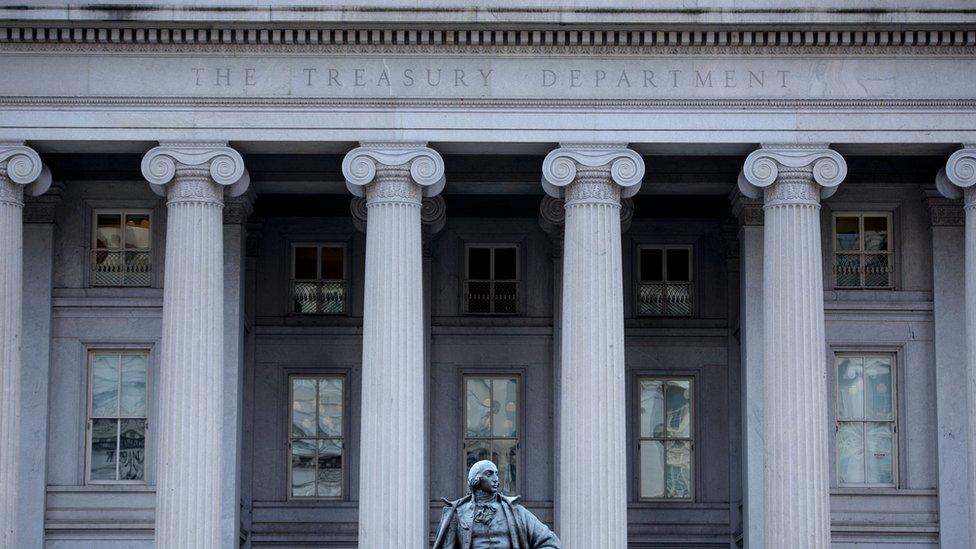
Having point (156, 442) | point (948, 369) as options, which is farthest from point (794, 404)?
point (156, 442)

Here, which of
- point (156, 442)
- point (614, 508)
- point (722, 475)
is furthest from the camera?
point (722, 475)

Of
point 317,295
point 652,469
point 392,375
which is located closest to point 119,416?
point 317,295

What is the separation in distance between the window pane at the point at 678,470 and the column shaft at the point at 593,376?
7045 mm

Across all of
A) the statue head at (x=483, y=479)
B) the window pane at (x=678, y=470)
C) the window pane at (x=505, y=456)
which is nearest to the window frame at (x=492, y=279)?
the window pane at (x=505, y=456)

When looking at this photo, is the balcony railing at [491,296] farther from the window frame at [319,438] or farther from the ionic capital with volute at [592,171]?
the ionic capital with volute at [592,171]

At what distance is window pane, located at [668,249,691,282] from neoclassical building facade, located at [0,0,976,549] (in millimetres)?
1446

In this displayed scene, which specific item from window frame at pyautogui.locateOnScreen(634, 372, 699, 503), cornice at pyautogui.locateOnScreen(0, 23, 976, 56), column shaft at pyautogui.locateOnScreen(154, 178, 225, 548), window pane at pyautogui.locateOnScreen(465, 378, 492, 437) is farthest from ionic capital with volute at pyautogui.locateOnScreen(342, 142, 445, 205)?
window frame at pyautogui.locateOnScreen(634, 372, 699, 503)

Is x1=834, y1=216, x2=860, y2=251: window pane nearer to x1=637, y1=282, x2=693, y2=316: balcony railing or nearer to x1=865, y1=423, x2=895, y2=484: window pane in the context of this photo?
x1=865, y1=423, x2=895, y2=484: window pane

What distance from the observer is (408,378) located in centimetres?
4166

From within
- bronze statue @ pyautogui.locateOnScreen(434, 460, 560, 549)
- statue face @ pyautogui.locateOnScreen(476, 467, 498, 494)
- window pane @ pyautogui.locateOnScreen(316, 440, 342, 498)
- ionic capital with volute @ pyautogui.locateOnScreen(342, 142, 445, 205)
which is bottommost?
bronze statue @ pyautogui.locateOnScreen(434, 460, 560, 549)

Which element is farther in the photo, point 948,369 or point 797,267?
point 948,369

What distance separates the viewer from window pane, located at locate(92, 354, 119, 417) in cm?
4575

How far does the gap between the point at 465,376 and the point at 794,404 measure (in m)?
9.27

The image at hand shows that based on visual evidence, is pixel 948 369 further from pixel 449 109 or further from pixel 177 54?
pixel 177 54
